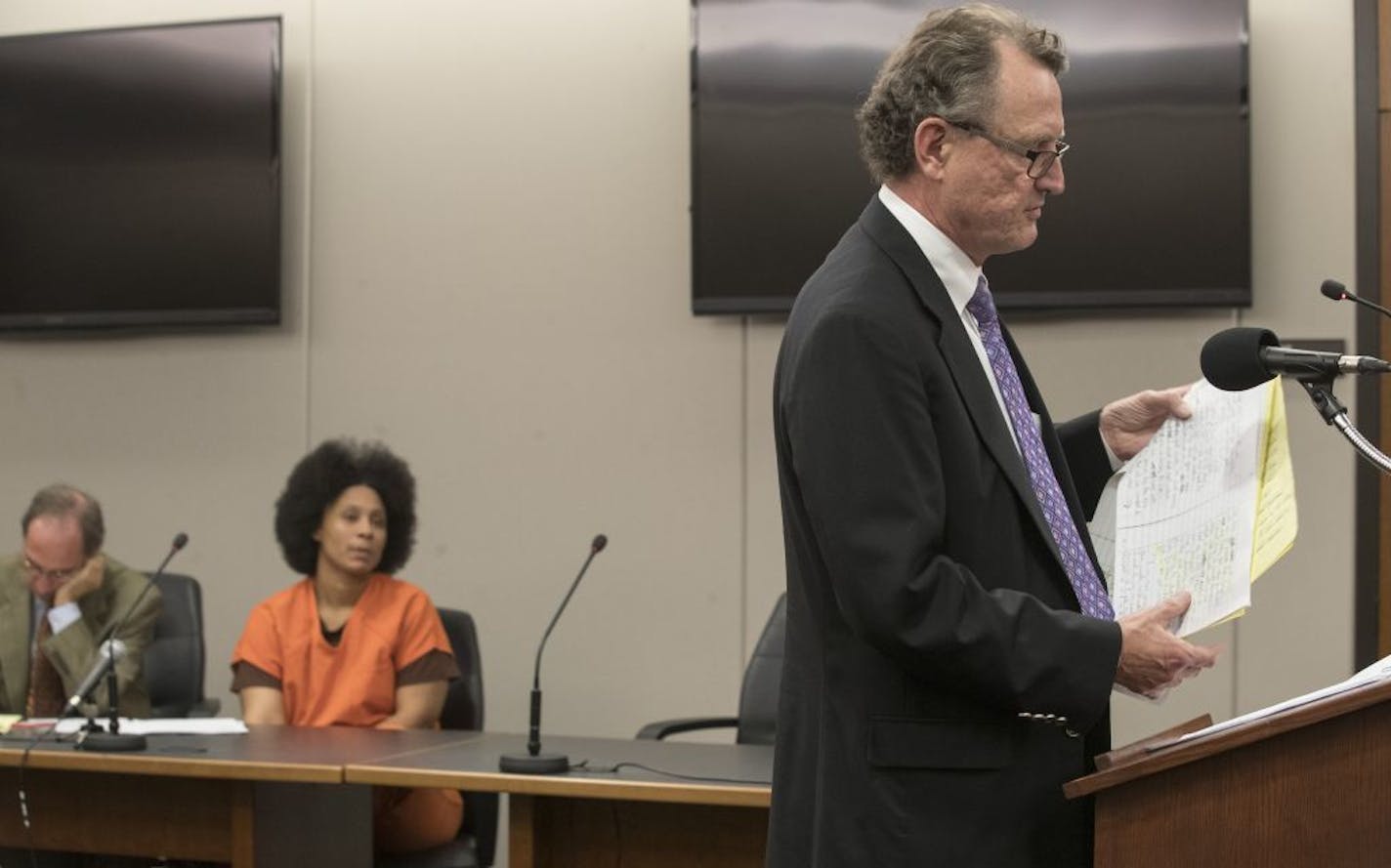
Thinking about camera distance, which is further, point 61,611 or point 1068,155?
point 1068,155

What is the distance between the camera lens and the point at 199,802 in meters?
3.52

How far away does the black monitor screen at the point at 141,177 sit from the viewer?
17.5 ft

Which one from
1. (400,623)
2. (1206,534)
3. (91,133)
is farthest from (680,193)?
(1206,534)

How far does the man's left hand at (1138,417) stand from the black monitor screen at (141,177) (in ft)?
12.0

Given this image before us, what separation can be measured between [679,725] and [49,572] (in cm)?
164

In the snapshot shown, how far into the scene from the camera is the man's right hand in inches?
65.2

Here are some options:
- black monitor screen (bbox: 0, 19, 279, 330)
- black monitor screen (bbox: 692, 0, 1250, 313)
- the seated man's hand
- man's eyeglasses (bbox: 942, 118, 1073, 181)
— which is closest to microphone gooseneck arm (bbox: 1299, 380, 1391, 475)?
man's eyeglasses (bbox: 942, 118, 1073, 181)

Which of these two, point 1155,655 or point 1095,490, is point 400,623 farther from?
point 1155,655

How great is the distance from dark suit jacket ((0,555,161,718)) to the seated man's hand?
0.03 m

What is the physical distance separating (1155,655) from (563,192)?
12.2 ft

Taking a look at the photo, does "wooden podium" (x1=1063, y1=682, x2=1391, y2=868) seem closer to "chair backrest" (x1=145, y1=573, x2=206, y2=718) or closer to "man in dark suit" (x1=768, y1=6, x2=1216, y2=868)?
"man in dark suit" (x1=768, y1=6, x2=1216, y2=868)

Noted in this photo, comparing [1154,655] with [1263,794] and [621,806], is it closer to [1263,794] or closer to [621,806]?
[1263,794]

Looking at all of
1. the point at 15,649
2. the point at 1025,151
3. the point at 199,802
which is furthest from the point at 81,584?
the point at 1025,151

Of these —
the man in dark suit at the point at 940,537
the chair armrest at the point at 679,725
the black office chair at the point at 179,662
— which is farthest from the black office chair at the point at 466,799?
the man in dark suit at the point at 940,537
